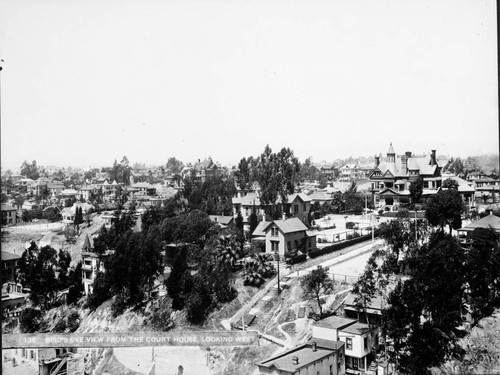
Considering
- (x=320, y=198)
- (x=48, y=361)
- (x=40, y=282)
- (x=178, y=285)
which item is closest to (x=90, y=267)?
(x=40, y=282)

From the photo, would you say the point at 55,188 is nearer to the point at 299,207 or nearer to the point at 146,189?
the point at 146,189

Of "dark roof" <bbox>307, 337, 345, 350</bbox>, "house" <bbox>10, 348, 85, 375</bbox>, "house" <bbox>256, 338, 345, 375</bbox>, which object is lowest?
"house" <bbox>10, 348, 85, 375</bbox>

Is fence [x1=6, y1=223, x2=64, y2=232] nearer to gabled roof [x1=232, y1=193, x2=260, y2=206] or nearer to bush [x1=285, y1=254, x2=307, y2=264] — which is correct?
gabled roof [x1=232, y1=193, x2=260, y2=206]

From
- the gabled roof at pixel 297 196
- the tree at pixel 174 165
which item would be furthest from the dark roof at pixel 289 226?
the tree at pixel 174 165

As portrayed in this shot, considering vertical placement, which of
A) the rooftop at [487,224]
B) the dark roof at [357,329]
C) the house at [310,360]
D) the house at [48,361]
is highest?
the rooftop at [487,224]

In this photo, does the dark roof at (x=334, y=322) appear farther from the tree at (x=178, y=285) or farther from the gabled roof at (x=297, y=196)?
the gabled roof at (x=297, y=196)

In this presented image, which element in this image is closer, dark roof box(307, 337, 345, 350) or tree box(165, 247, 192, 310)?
dark roof box(307, 337, 345, 350)

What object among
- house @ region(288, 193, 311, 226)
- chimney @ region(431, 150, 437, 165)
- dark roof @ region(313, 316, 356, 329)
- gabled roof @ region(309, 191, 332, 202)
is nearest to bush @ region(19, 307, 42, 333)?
house @ region(288, 193, 311, 226)

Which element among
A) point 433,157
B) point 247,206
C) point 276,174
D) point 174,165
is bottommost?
point 247,206
